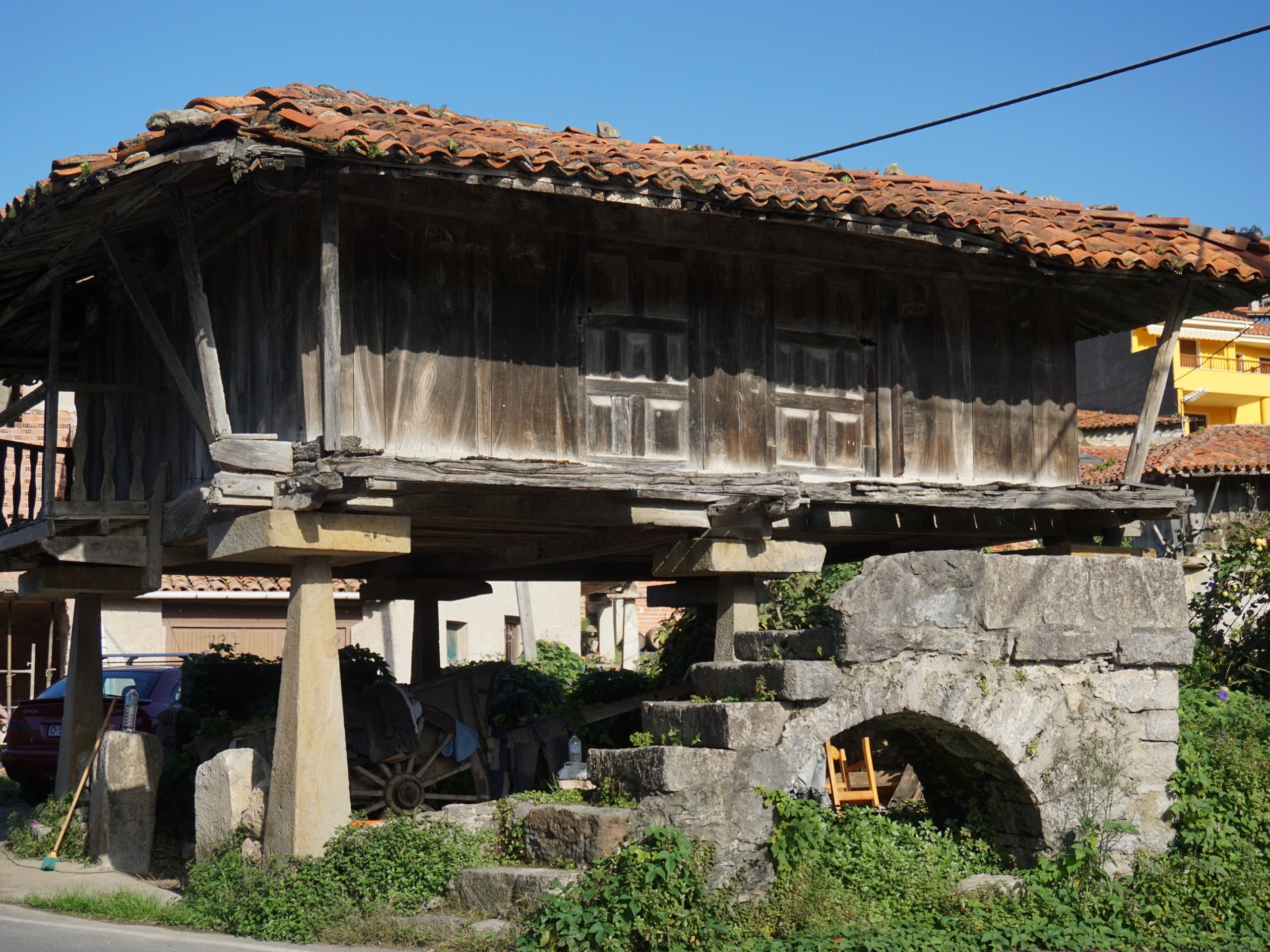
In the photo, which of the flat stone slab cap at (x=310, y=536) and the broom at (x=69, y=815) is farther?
the broom at (x=69, y=815)

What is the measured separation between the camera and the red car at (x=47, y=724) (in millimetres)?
13211

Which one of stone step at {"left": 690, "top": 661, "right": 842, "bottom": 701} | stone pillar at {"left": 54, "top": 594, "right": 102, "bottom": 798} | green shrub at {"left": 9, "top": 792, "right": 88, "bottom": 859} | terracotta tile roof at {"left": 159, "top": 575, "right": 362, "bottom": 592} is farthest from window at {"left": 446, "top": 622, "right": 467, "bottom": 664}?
stone step at {"left": 690, "top": 661, "right": 842, "bottom": 701}

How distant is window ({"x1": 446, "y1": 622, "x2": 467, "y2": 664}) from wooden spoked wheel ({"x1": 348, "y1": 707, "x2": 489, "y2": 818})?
10.2 m

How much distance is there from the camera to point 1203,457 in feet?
74.6

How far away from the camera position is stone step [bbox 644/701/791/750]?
7.18 metres

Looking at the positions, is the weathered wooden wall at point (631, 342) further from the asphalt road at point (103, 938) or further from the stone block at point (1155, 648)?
the asphalt road at point (103, 938)

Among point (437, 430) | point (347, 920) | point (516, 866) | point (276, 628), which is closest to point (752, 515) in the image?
point (437, 430)

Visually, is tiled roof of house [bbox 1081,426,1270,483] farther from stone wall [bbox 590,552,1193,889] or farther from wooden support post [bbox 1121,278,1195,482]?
stone wall [bbox 590,552,1193,889]

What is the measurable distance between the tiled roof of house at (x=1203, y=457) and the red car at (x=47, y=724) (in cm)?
1394

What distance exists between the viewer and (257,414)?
28.7 ft

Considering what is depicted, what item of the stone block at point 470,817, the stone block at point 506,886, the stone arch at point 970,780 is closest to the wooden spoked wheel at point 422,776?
the stone block at point 470,817

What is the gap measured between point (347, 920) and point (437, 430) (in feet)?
9.39

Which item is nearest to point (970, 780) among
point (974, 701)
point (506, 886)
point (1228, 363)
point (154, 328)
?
point (974, 701)

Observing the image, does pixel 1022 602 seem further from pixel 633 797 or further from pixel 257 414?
pixel 257 414
